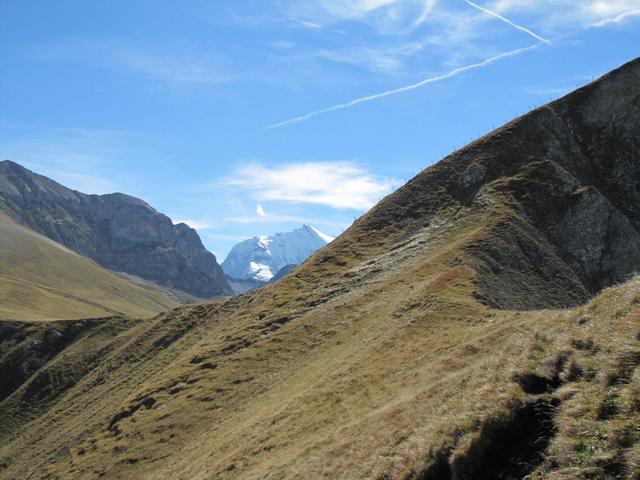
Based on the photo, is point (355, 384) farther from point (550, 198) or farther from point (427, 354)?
point (550, 198)

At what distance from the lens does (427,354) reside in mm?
40062

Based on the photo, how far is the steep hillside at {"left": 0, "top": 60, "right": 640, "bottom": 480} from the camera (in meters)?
15.5

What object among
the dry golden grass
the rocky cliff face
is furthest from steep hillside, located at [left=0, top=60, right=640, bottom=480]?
the rocky cliff face

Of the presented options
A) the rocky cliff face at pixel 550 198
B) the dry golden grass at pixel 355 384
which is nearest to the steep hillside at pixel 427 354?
the dry golden grass at pixel 355 384

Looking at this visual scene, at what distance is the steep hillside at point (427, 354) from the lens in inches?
609

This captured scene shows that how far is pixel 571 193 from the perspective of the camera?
88.6 meters

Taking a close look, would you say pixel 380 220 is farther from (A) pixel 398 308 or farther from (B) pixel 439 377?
(B) pixel 439 377

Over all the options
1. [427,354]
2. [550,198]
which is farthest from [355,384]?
[550,198]

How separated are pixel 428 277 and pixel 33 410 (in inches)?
4080

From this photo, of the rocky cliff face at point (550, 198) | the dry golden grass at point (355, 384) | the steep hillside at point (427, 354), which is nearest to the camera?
the steep hillside at point (427, 354)

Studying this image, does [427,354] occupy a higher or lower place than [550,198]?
lower

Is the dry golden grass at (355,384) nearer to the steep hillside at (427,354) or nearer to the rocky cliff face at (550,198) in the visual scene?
the steep hillside at (427,354)

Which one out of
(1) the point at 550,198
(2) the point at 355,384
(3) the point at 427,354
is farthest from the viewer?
(1) the point at 550,198

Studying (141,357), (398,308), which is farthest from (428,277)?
(141,357)
